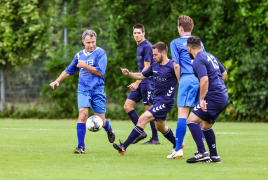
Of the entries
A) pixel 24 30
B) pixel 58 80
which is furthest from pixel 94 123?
pixel 24 30

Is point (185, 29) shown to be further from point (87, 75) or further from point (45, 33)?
point (45, 33)

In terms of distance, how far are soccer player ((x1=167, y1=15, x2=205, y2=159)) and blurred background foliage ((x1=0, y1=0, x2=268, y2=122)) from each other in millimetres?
8005

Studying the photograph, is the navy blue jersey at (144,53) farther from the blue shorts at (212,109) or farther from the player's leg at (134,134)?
the blue shorts at (212,109)

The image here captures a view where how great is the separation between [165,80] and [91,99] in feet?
4.34

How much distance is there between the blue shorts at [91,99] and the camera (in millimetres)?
7203

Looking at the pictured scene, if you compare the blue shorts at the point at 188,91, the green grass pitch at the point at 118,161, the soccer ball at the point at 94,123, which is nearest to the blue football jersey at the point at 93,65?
the soccer ball at the point at 94,123

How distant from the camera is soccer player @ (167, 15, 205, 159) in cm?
651

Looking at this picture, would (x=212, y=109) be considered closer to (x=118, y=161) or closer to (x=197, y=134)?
(x=197, y=134)

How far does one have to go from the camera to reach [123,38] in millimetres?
16000

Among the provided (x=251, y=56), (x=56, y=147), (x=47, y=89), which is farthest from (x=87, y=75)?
(x=47, y=89)

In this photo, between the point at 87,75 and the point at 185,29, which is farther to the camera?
the point at 87,75

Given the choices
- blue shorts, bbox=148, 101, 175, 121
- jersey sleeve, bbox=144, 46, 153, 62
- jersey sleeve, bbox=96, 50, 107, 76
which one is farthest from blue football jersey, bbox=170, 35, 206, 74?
jersey sleeve, bbox=144, 46, 153, 62

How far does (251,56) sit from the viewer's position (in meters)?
14.3

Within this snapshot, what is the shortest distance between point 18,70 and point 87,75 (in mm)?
10358
